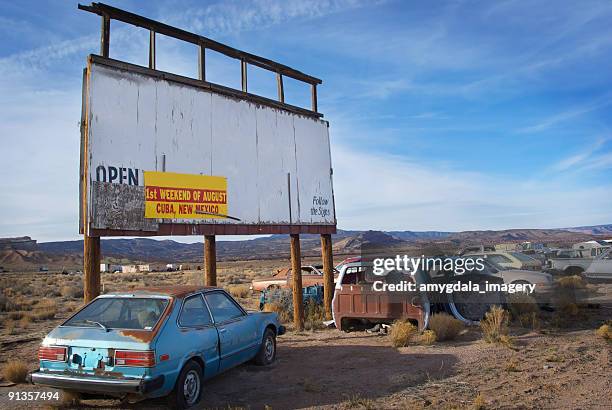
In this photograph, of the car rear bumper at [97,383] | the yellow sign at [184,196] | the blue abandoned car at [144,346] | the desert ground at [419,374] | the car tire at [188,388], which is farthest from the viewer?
the yellow sign at [184,196]

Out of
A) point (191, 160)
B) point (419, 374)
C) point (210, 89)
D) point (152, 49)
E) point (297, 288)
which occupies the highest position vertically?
point (152, 49)

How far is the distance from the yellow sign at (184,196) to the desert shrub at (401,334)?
13.9ft

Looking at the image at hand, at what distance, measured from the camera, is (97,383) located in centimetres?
561

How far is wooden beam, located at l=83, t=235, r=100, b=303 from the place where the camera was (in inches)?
332

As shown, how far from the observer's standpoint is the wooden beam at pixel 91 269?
8.42 m

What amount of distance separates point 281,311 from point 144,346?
30.8 ft

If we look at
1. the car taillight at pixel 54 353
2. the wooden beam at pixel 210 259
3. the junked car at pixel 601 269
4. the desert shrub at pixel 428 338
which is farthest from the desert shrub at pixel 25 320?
the junked car at pixel 601 269

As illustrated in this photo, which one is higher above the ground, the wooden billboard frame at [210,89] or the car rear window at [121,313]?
the wooden billboard frame at [210,89]

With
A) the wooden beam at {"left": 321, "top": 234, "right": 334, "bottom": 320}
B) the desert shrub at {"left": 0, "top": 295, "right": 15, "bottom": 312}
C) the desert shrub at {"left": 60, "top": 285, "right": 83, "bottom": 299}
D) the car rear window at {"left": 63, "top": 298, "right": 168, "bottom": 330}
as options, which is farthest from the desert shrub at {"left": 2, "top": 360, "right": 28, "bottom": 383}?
the desert shrub at {"left": 60, "top": 285, "right": 83, "bottom": 299}

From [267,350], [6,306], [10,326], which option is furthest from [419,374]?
[6,306]

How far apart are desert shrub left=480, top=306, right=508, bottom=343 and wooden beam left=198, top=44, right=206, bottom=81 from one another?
7747 mm

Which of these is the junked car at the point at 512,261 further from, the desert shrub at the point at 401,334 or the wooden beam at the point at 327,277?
the desert shrub at the point at 401,334

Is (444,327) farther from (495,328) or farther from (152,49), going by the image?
(152,49)

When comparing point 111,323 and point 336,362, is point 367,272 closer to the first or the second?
point 336,362
